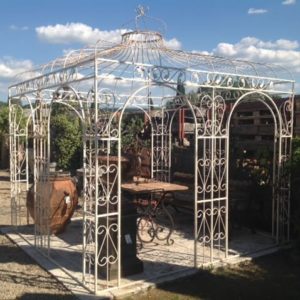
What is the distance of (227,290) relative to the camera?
17.4 feet

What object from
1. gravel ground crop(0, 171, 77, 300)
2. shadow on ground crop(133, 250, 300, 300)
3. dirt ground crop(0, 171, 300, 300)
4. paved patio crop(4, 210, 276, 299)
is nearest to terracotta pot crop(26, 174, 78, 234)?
paved patio crop(4, 210, 276, 299)

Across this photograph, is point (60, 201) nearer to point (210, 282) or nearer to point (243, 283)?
point (210, 282)

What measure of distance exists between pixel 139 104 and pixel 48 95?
2236 mm

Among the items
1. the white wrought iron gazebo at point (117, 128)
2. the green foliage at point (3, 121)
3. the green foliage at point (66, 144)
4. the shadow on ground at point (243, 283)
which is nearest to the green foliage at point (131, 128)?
the green foliage at point (66, 144)

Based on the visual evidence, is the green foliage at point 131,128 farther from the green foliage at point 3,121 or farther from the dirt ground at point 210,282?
the green foliage at point 3,121

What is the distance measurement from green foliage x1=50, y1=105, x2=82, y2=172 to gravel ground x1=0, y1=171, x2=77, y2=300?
6.86 meters

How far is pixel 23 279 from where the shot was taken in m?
5.62

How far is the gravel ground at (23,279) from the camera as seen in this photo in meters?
5.11

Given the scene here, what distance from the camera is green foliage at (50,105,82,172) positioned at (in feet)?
45.8

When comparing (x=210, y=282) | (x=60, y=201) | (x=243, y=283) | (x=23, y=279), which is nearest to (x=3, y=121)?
(x=60, y=201)

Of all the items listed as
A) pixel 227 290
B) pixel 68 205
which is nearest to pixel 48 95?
pixel 68 205

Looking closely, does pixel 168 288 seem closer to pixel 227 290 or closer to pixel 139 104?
pixel 227 290

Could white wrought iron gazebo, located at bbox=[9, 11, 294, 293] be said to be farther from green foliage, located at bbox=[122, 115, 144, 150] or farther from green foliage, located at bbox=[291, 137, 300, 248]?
green foliage, located at bbox=[122, 115, 144, 150]

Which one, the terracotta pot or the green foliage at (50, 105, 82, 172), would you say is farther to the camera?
the green foliage at (50, 105, 82, 172)
